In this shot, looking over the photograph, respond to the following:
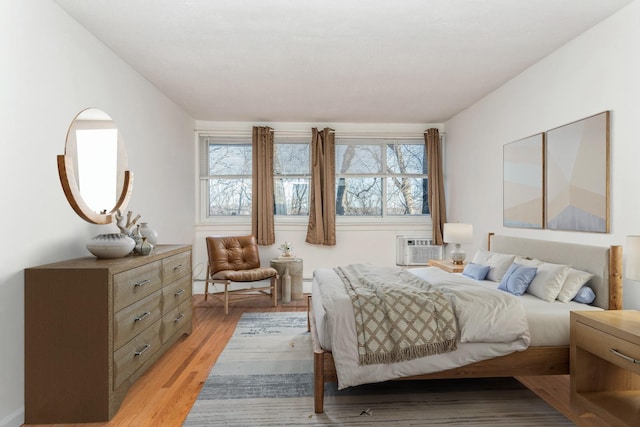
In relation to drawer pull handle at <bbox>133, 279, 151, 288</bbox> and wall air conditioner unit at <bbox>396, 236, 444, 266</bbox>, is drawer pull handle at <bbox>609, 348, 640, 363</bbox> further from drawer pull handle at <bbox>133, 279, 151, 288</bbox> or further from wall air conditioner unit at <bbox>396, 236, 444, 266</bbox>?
wall air conditioner unit at <bbox>396, 236, 444, 266</bbox>

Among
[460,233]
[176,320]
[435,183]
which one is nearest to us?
[176,320]

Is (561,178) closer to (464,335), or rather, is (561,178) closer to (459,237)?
(459,237)

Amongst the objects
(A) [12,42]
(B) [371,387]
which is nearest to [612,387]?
(B) [371,387]

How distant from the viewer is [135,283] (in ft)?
8.61

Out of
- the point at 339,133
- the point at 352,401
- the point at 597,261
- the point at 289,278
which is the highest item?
the point at 339,133

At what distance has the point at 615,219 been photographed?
276 centimetres

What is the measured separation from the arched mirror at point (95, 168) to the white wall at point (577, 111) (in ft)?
12.5

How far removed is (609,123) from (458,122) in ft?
9.19

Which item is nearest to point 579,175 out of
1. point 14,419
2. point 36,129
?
point 36,129

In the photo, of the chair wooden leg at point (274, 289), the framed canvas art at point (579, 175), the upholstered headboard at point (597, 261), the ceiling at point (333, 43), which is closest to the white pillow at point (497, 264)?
the upholstered headboard at point (597, 261)

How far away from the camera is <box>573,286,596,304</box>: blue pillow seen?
2814mm

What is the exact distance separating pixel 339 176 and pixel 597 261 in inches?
150

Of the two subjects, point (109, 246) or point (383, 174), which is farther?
point (383, 174)

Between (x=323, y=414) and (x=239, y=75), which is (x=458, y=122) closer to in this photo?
(x=239, y=75)
